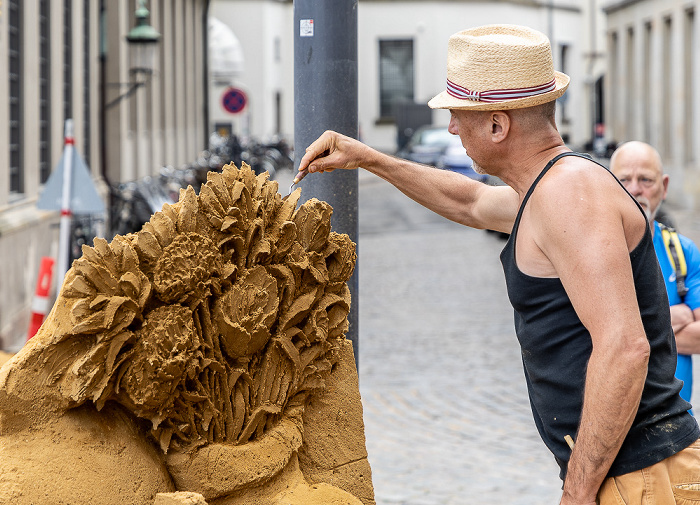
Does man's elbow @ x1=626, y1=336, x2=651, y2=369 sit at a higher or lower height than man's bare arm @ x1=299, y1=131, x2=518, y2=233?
lower

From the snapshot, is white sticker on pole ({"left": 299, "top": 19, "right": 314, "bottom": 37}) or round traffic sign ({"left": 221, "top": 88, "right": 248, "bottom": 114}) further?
round traffic sign ({"left": 221, "top": 88, "right": 248, "bottom": 114})

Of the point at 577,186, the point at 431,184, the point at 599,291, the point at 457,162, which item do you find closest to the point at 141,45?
the point at 431,184

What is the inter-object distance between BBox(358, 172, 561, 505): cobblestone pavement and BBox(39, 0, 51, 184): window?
4.04 meters

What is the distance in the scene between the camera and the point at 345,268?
2.58m

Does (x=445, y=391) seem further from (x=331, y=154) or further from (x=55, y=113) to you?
(x=55, y=113)

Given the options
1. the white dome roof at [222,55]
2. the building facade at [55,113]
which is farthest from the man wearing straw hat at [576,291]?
the white dome roof at [222,55]

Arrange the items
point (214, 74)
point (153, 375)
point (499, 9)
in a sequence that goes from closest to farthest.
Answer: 1. point (153, 375)
2. point (214, 74)
3. point (499, 9)

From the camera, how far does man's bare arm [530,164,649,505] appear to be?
7.15ft

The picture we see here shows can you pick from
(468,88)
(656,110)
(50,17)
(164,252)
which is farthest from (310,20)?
(656,110)

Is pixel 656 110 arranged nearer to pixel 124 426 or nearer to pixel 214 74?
pixel 214 74

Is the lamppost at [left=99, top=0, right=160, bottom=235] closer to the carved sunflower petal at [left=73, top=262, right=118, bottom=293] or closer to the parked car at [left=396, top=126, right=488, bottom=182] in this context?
the carved sunflower petal at [left=73, top=262, right=118, bottom=293]

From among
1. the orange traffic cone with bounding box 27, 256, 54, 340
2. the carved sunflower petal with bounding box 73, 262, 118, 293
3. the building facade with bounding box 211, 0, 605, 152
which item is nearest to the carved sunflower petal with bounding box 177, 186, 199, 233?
the carved sunflower petal with bounding box 73, 262, 118, 293

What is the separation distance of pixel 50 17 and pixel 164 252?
408 inches

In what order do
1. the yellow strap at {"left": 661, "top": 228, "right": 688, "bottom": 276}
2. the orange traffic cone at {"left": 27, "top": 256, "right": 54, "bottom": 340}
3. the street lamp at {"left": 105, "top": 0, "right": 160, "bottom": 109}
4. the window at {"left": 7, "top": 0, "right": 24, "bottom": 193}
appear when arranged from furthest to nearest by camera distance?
the street lamp at {"left": 105, "top": 0, "right": 160, "bottom": 109}, the window at {"left": 7, "top": 0, "right": 24, "bottom": 193}, the orange traffic cone at {"left": 27, "top": 256, "right": 54, "bottom": 340}, the yellow strap at {"left": 661, "top": 228, "right": 688, "bottom": 276}
